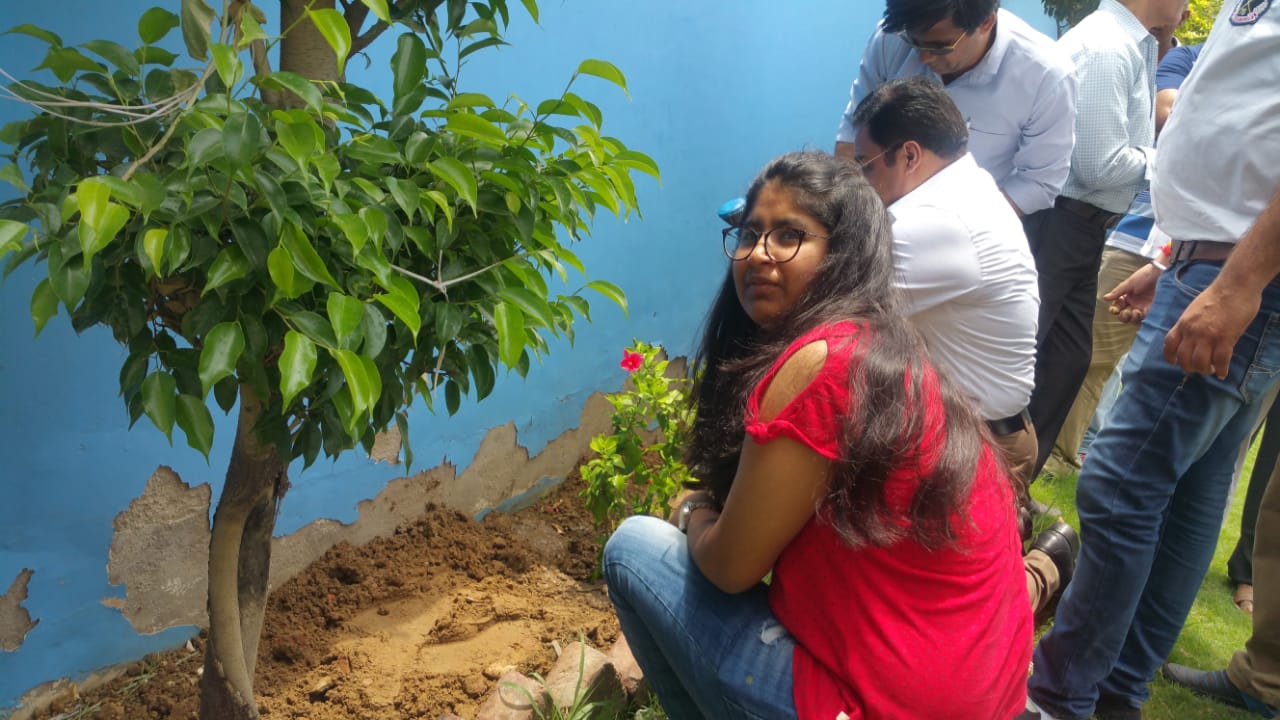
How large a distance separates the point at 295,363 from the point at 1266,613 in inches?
98.0

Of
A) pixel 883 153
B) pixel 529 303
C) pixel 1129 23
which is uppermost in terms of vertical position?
pixel 529 303

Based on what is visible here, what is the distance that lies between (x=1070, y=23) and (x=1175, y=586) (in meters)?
5.97

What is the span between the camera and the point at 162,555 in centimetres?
232

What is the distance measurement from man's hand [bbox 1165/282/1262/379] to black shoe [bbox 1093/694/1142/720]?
0.92 meters

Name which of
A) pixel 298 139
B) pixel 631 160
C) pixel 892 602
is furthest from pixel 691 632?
pixel 298 139

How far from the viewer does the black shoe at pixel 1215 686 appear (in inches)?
101

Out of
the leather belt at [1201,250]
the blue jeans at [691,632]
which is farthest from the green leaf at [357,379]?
the leather belt at [1201,250]

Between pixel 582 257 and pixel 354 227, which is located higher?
pixel 582 257

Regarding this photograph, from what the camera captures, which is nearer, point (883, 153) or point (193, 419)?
point (193, 419)

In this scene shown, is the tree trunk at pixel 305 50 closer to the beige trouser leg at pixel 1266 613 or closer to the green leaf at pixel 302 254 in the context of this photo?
the green leaf at pixel 302 254

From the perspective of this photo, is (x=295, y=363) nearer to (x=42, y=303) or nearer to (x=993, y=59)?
(x=42, y=303)

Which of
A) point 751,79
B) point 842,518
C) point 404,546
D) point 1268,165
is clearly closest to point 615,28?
point 751,79

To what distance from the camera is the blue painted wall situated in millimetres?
2045

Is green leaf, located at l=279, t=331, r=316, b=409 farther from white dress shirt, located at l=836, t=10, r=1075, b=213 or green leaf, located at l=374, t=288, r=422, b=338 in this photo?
white dress shirt, located at l=836, t=10, r=1075, b=213
